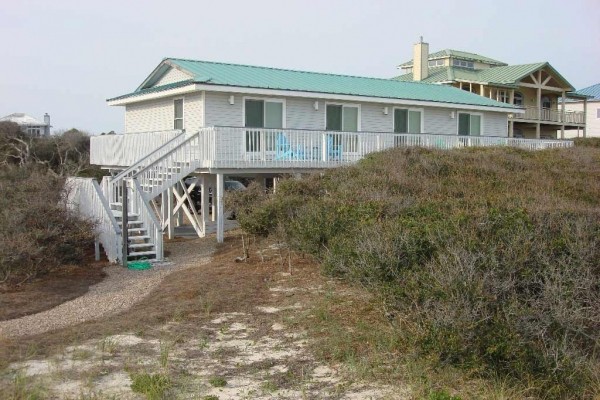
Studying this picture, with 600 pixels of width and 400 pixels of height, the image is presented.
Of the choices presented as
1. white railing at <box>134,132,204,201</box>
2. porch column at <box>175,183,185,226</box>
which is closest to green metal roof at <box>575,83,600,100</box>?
porch column at <box>175,183,185,226</box>

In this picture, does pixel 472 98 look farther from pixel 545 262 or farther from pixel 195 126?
pixel 545 262

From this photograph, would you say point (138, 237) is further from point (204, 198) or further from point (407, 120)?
point (407, 120)

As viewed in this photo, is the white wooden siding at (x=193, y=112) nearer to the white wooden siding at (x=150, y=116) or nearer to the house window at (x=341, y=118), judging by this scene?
the white wooden siding at (x=150, y=116)

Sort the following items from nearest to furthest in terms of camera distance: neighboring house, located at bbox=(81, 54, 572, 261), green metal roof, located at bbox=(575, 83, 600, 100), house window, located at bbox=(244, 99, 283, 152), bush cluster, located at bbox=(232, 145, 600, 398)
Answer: bush cluster, located at bbox=(232, 145, 600, 398), neighboring house, located at bbox=(81, 54, 572, 261), house window, located at bbox=(244, 99, 283, 152), green metal roof, located at bbox=(575, 83, 600, 100)

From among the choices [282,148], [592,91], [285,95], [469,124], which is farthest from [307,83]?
[592,91]

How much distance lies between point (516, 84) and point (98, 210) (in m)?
30.6

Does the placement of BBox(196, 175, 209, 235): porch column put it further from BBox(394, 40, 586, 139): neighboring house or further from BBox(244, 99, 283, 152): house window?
BBox(394, 40, 586, 139): neighboring house

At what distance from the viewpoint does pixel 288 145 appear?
18.9 meters

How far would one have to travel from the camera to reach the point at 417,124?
2525 cm

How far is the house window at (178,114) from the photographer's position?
2134 cm

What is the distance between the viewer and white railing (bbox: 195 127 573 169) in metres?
17.3

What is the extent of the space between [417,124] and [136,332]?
18.5m

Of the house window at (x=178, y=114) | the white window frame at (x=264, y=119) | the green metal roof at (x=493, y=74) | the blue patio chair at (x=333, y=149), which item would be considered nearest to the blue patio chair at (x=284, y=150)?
the white window frame at (x=264, y=119)

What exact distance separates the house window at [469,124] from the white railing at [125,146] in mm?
12659
